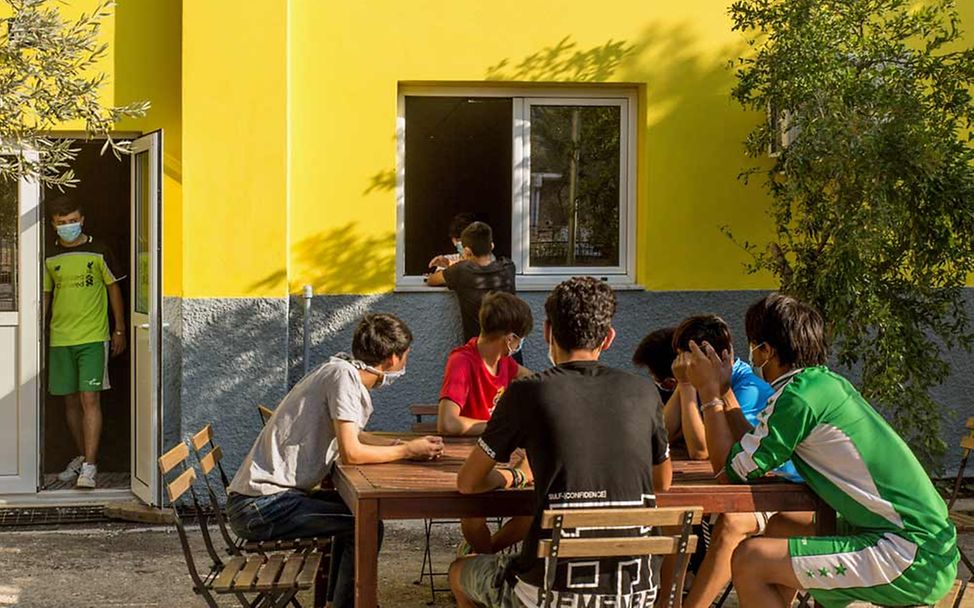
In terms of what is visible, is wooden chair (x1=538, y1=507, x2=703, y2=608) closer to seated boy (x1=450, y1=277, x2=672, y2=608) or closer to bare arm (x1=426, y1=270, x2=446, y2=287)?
seated boy (x1=450, y1=277, x2=672, y2=608)

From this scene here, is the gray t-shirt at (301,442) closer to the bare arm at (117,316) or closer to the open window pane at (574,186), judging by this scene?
the open window pane at (574,186)

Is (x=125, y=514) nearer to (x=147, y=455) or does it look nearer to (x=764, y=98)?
(x=147, y=455)

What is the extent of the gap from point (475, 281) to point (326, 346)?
3.46 ft

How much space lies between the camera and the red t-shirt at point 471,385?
6.18 meters

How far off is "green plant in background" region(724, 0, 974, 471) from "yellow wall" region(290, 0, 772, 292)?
804 mm

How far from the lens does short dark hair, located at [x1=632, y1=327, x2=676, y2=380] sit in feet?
19.2

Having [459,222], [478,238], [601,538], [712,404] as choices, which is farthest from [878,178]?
[601,538]

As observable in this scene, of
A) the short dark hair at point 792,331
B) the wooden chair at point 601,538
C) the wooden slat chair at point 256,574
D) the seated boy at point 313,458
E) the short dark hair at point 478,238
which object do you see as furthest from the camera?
the short dark hair at point 478,238

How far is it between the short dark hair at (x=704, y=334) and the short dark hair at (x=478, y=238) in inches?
122

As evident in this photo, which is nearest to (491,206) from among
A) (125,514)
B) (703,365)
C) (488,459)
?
(125,514)

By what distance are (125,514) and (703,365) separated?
15.2 feet

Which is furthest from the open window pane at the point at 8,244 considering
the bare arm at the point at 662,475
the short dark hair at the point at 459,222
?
the bare arm at the point at 662,475

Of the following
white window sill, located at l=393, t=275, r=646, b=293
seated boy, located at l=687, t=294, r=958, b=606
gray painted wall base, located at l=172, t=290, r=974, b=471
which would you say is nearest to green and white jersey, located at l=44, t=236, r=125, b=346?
gray painted wall base, located at l=172, t=290, r=974, b=471

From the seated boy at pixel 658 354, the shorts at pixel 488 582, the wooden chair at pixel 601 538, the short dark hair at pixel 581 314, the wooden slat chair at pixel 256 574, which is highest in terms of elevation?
the short dark hair at pixel 581 314
